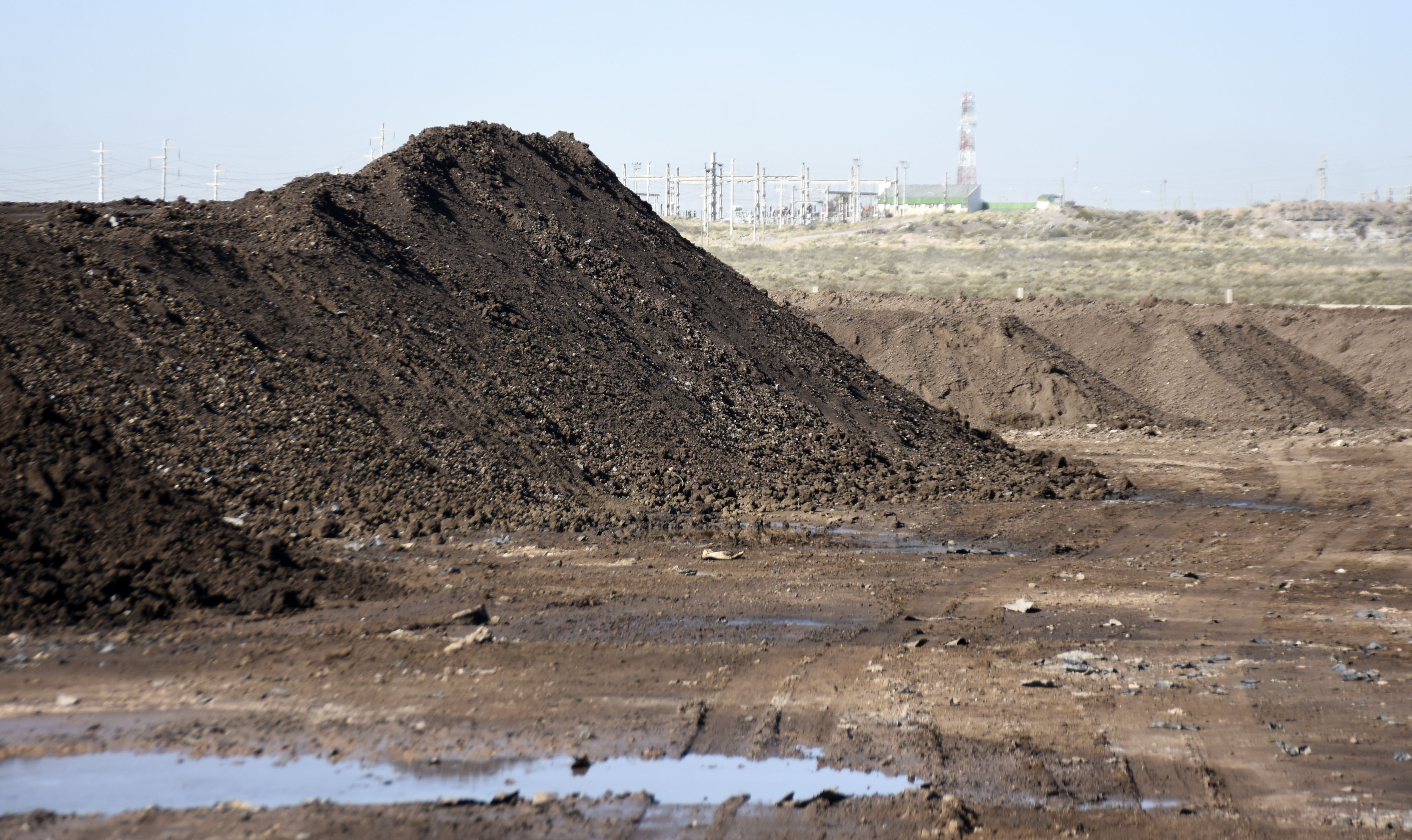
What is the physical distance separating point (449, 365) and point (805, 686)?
28.5ft

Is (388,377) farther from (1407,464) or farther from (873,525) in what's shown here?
(1407,464)

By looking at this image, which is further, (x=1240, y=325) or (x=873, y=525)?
(x=1240, y=325)

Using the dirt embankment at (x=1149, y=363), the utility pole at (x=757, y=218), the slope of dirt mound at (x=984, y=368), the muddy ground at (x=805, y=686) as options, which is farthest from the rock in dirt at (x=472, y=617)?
the utility pole at (x=757, y=218)

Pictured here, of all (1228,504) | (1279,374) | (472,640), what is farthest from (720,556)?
(1279,374)

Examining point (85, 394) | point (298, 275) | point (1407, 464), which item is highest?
point (298, 275)

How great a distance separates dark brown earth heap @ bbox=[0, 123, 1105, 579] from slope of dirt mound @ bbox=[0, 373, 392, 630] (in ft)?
1.27

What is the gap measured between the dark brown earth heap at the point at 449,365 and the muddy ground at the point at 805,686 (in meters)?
1.63

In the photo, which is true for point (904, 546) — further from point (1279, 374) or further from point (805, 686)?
point (1279, 374)

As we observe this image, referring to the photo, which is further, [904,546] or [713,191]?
[713,191]

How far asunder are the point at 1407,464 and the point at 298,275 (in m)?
18.2

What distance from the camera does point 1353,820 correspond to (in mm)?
5293

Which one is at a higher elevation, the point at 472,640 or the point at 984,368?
the point at 984,368

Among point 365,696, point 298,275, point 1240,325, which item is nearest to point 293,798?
point 365,696

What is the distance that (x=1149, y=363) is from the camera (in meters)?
30.3
